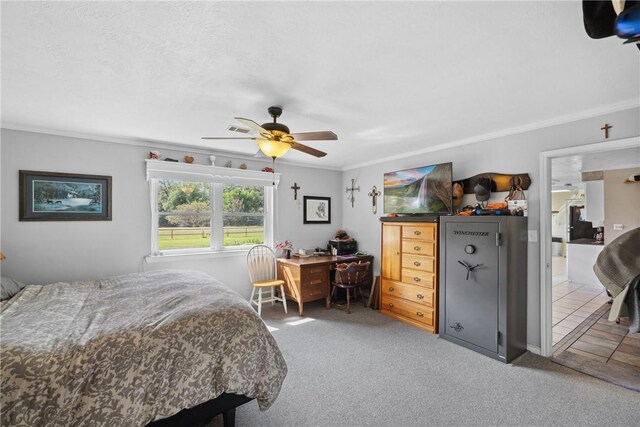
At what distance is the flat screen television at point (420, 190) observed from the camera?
3.60 meters

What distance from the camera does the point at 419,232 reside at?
364 cm

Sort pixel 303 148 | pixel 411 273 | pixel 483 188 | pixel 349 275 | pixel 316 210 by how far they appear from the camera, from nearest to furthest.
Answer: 1. pixel 303 148
2. pixel 483 188
3. pixel 411 273
4. pixel 349 275
5. pixel 316 210

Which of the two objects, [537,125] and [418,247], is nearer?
[537,125]

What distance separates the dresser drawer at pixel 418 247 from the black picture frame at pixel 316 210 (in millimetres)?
1848

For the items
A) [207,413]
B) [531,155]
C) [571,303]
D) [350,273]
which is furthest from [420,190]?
[207,413]

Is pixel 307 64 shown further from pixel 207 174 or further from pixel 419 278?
pixel 419 278

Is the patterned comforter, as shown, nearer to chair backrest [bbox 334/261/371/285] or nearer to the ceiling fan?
the ceiling fan

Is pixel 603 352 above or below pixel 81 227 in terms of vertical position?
below

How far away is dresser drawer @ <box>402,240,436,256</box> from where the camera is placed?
349 centimetres

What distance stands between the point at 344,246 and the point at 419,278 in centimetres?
164

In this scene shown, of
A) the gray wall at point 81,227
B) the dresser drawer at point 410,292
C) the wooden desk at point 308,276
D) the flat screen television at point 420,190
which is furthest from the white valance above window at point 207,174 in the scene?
the dresser drawer at point 410,292

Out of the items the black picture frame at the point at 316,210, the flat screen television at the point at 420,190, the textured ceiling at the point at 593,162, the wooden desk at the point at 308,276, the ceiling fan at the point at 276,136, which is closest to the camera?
the ceiling fan at the point at 276,136

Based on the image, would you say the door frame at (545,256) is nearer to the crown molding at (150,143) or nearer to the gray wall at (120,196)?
the gray wall at (120,196)

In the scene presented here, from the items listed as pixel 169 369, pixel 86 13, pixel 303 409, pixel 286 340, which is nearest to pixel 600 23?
pixel 86 13
